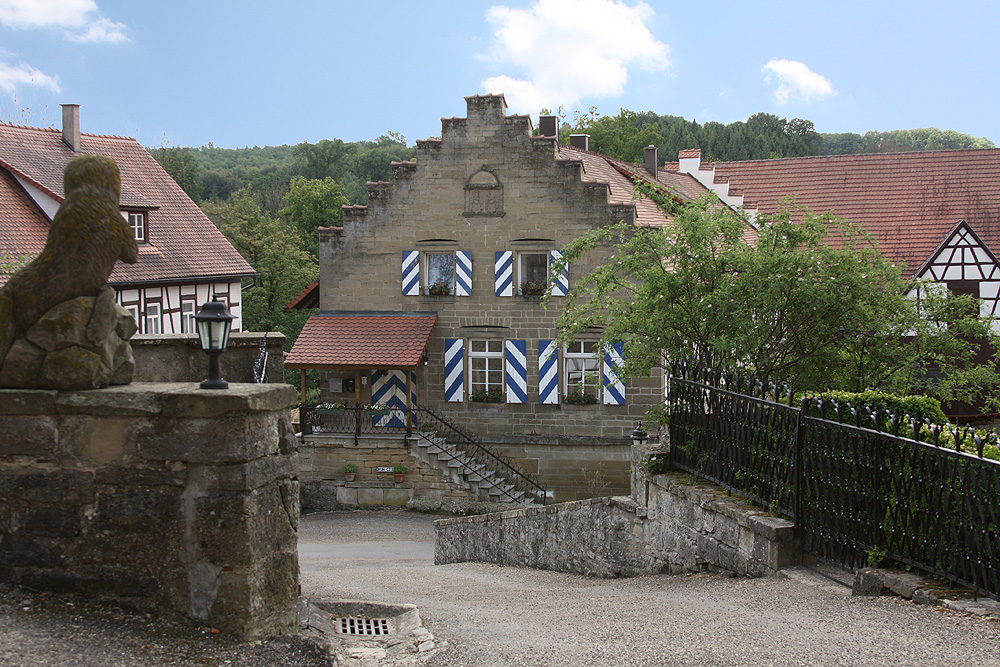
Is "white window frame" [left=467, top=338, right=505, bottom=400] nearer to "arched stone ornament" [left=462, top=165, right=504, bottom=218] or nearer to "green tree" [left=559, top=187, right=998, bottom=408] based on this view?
"arched stone ornament" [left=462, top=165, right=504, bottom=218]

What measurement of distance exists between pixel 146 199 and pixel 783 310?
62.7 ft

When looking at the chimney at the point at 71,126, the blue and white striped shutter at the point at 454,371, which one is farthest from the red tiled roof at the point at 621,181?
the chimney at the point at 71,126

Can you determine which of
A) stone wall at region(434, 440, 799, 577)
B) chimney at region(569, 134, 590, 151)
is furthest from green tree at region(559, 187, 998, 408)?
chimney at region(569, 134, 590, 151)

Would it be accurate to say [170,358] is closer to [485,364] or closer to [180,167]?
[485,364]

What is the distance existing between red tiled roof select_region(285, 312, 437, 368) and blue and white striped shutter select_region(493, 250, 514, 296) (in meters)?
1.69

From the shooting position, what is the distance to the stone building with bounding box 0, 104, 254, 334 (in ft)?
71.8

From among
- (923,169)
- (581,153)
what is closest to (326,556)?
(581,153)

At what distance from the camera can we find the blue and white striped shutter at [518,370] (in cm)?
2217

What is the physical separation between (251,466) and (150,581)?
32.1 inches

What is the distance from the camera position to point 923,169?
27.5 meters

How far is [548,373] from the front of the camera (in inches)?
867

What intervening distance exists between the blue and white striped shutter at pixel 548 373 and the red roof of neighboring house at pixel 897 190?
8.23m

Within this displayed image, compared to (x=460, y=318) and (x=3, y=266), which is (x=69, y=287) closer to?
(x=3, y=266)

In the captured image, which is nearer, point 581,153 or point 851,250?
point 851,250
